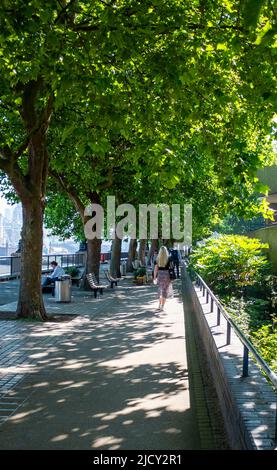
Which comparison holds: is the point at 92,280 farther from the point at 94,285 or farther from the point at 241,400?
the point at 241,400

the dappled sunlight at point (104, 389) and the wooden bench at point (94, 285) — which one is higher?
the wooden bench at point (94, 285)

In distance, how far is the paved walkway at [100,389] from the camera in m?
5.28

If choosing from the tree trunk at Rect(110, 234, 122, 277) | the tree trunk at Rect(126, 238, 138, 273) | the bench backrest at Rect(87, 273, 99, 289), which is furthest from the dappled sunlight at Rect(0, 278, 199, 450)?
the tree trunk at Rect(126, 238, 138, 273)

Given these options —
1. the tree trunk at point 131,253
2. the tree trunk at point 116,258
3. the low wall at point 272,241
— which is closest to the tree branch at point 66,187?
the low wall at point 272,241

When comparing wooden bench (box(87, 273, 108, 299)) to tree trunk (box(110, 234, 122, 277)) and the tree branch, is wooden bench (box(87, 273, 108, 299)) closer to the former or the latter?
the tree branch

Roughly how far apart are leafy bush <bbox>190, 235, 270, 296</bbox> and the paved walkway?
14.0 feet

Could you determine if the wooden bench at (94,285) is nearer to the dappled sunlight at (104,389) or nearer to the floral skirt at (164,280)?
the floral skirt at (164,280)

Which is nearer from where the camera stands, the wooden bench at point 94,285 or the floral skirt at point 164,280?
the floral skirt at point 164,280

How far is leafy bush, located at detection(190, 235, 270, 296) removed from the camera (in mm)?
16125

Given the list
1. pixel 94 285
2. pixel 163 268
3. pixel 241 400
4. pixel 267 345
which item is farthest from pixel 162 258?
pixel 241 400

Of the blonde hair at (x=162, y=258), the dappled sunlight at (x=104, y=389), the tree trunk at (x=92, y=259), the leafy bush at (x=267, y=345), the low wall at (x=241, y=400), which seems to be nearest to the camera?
the low wall at (x=241, y=400)

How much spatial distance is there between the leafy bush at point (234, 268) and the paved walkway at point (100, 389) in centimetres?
427

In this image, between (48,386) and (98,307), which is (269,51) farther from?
(98,307)

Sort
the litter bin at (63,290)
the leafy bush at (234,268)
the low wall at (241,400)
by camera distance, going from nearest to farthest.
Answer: the low wall at (241,400) → the leafy bush at (234,268) → the litter bin at (63,290)
